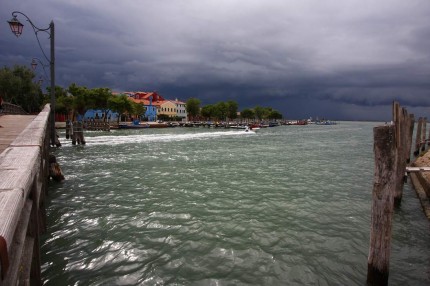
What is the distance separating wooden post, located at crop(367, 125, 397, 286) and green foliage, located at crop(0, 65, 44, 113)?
5787cm

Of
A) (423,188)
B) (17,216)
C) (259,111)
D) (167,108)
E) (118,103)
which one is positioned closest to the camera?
(17,216)

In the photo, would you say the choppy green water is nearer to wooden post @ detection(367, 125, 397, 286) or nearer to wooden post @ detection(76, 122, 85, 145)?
wooden post @ detection(367, 125, 397, 286)

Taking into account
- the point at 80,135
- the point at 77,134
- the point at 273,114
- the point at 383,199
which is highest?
the point at 273,114

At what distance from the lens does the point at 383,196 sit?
17.9 feet

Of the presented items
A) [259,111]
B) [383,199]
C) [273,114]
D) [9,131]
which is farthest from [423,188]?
[273,114]

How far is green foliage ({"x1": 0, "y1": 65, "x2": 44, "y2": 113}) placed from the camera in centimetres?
→ 4897

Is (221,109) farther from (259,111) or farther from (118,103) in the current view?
(118,103)

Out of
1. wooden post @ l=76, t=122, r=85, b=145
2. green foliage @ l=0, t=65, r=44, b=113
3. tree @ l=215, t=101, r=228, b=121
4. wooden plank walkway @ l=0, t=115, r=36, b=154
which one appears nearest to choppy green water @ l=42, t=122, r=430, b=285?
wooden plank walkway @ l=0, t=115, r=36, b=154

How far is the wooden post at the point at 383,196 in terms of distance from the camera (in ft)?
17.7

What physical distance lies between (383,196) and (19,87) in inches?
2336

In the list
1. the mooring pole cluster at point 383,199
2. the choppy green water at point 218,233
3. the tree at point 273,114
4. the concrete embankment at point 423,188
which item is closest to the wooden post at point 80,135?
the choppy green water at point 218,233

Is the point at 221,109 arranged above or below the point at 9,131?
above

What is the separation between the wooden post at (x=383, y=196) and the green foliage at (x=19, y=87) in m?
57.9

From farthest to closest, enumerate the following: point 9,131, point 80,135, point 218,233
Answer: point 80,135, point 9,131, point 218,233
